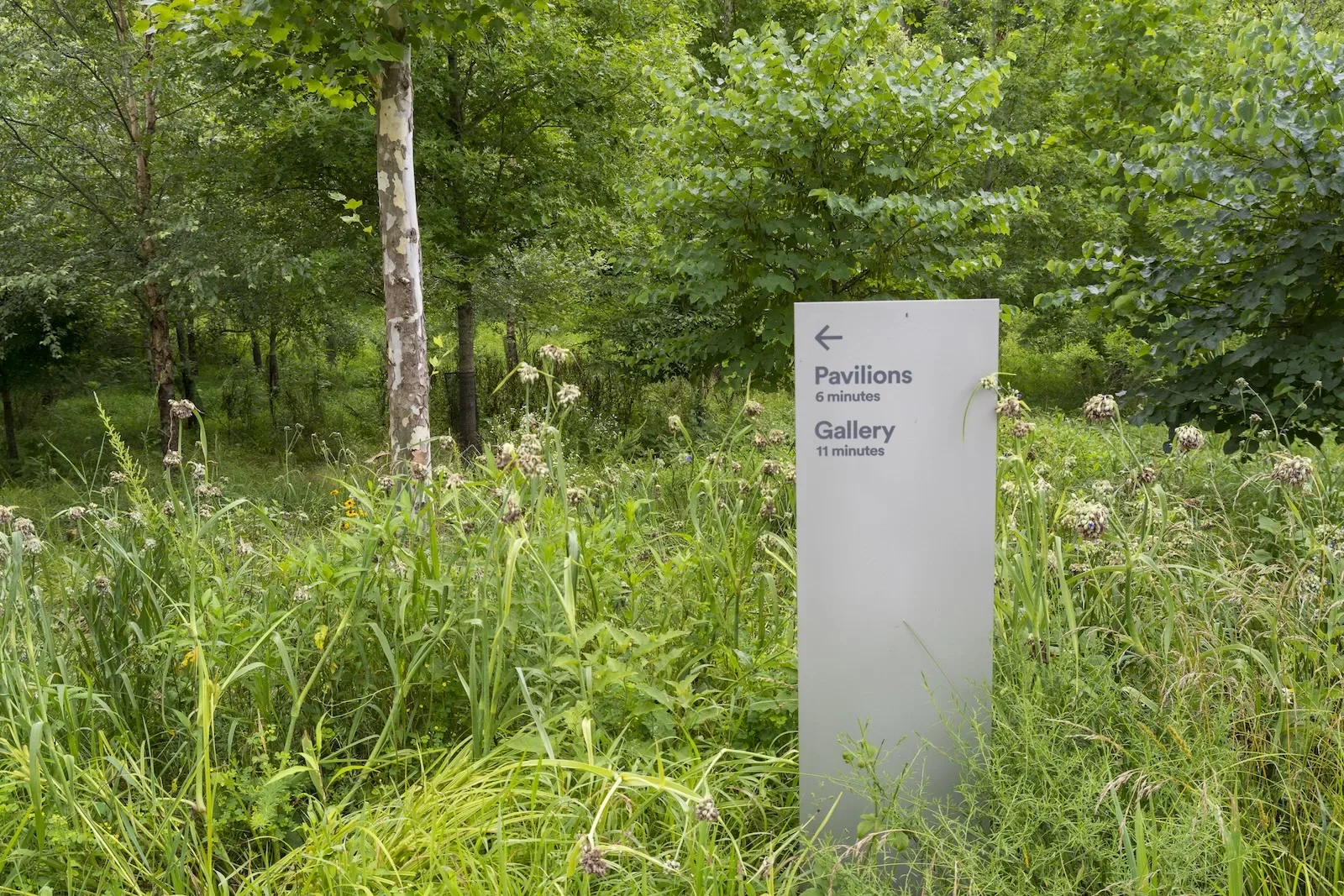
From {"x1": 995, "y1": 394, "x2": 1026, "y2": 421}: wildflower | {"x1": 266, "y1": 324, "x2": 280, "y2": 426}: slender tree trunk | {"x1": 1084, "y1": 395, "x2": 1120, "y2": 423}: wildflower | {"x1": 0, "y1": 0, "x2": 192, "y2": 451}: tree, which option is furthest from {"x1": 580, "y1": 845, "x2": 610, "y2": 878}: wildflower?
{"x1": 266, "y1": 324, "x2": 280, "y2": 426}: slender tree trunk

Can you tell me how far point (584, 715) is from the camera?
7.97 feet

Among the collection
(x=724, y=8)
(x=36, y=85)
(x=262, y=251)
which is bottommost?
(x=262, y=251)

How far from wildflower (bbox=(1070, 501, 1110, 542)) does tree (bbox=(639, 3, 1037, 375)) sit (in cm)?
383

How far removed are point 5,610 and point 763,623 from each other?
2206mm

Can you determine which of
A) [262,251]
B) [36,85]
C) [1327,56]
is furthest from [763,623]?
[36,85]

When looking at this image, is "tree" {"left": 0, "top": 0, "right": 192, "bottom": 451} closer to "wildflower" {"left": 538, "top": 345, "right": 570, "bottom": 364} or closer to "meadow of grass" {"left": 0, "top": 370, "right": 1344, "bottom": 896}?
"meadow of grass" {"left": 0, "top": 370, "right": 1344, "bottom": 896}

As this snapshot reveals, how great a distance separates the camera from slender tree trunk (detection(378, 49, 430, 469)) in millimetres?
5492

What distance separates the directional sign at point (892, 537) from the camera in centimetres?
236

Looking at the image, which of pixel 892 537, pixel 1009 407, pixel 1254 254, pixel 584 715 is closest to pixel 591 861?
pixel 584 715

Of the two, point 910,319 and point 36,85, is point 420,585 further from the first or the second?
point 36,85

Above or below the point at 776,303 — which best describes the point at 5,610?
below

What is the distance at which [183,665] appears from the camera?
269cm

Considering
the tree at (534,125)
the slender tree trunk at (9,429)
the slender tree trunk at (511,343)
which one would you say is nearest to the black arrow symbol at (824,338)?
the tree at (534,125)

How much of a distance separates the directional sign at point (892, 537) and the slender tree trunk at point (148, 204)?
338 inches
